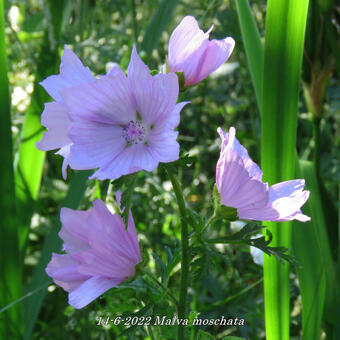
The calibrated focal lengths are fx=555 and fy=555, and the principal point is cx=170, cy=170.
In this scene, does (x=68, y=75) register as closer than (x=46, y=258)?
Yes

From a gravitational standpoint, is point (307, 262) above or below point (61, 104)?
below

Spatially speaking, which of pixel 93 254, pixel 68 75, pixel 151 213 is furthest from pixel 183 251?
pixel 151 213

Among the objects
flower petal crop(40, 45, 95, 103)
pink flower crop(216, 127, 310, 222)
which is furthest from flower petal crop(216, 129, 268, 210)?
flower petal crop(40, 45, 95, 103)

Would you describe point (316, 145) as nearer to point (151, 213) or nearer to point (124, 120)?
point (151, 213)

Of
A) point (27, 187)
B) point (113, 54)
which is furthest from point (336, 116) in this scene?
point (27, 187)

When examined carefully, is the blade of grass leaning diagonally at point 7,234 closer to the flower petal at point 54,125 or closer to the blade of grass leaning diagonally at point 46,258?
the blade of grass leaning diagonally at point 46,258

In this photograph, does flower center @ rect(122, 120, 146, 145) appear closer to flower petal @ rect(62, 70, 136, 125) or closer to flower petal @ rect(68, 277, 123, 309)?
flower petal @ rect(62, 70, 136, 125)
